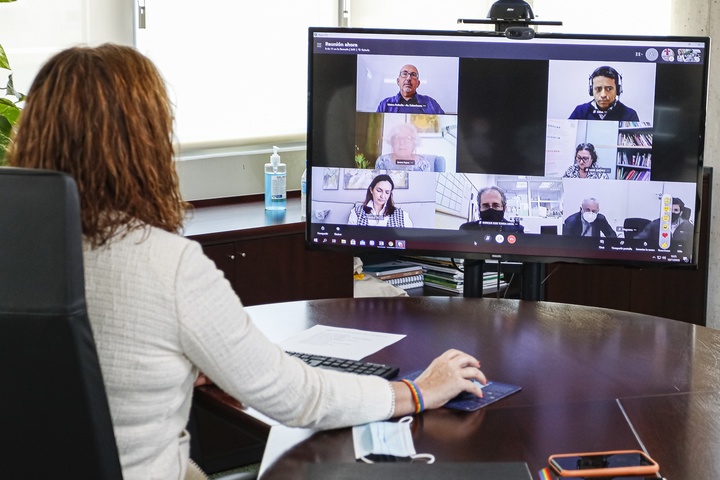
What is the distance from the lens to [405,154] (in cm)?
237

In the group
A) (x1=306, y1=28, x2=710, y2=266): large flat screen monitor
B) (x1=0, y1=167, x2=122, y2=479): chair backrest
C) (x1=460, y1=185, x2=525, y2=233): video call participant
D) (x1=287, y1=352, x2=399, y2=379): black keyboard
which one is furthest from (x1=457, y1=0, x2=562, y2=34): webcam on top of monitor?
(x1=0, y1=167, x2=122, y2=479): chair backrest

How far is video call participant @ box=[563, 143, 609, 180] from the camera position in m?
2.32

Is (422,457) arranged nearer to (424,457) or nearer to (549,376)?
(424,457)

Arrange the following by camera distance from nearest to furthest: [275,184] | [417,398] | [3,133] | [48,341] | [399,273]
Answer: [48,341] → [417,398] → [3,133] → [275,184] → [399,273]

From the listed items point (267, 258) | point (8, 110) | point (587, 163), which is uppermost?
point (8, 110)

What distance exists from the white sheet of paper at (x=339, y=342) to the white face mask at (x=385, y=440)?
0.36m

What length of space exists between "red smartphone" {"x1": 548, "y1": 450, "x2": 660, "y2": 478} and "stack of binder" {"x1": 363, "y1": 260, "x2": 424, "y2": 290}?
2.25 metres

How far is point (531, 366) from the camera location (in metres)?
1.92

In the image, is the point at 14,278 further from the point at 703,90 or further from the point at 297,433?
the point at 703,90

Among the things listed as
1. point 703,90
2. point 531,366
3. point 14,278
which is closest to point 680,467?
point 531,366

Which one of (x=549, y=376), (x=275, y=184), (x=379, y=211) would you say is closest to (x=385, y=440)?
(x=549, y=376)

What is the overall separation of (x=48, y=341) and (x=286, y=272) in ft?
6.81

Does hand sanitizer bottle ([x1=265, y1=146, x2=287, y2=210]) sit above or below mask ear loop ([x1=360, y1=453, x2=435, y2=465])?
above

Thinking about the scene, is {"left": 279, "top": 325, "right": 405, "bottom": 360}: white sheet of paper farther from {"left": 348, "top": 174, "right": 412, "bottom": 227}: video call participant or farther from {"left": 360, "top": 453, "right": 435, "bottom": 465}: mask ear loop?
{"left": 360, "top": 453, "right": 435, "bottom": 465}: mask ear loop
